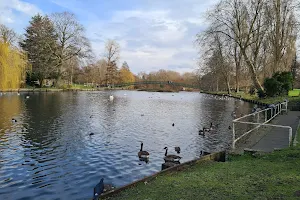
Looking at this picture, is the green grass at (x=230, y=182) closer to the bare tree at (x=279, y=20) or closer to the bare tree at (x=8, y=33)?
the bare tree at (x=279, y=20)

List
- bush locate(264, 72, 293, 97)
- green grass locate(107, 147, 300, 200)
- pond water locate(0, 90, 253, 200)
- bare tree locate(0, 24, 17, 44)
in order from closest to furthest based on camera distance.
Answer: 1. green grass locate(107, 147, 300, 200)
2. pond water locate(0, 90, 253, 200)
3. bush locate(264, 72, 293, 97)
4. bare tree locate(0, 24, 17, 44)

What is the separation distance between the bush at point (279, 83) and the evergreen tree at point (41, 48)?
48.0 m

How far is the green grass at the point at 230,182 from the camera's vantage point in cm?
614

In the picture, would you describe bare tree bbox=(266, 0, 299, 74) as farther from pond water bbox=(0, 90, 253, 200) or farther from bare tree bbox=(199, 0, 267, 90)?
pond water bbox=(0, 90, 253, 200)

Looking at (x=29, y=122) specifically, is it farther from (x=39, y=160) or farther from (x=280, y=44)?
(x=280, y=44)

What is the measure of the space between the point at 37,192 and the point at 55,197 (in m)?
0.74

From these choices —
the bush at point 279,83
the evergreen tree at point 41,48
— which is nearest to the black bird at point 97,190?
the bush at point 279,83

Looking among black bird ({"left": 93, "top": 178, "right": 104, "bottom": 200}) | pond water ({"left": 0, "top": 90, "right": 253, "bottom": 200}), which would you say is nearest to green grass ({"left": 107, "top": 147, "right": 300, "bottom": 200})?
black bird ({"left": 93, "top": 178, "right": 104, "bottom": 200})

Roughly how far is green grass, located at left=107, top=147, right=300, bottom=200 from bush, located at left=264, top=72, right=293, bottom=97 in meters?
31.0

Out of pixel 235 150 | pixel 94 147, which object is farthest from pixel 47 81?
pixel 235 150

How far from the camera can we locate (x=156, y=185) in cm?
708

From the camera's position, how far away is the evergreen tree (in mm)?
62875

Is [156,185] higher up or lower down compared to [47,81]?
lower down

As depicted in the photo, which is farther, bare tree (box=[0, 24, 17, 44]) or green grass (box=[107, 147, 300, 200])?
bare tree (box=[0, 24, 17, 44])
